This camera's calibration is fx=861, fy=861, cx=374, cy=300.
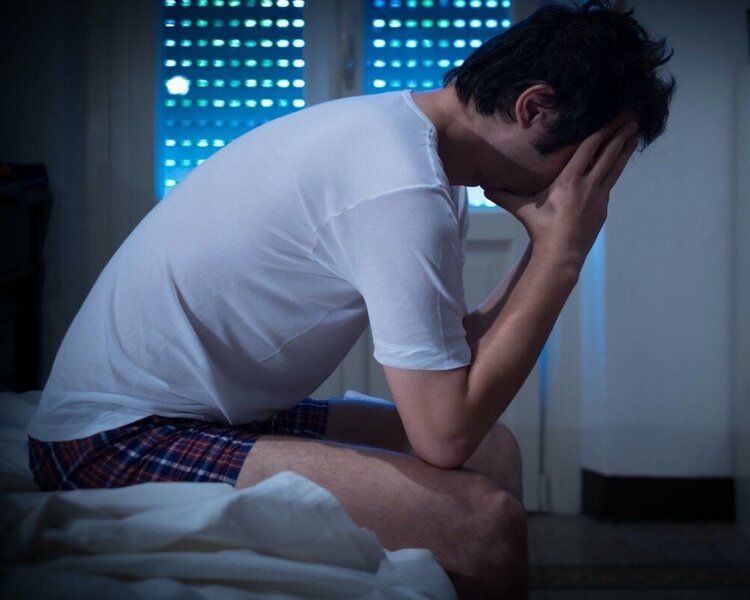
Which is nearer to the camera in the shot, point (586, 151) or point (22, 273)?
point (586, 151)

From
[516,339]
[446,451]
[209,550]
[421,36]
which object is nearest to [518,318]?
[516,339]

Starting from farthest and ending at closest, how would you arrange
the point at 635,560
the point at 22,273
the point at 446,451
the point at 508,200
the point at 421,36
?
the point at 421,36 < the point at 22,273 < the point at 635,560 < the point at 508,200 < the point at 446,451

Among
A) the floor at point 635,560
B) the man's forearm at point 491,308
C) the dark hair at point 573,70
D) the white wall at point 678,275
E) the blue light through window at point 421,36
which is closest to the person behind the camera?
the dark hair at point 573,70

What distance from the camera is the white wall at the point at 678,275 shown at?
2227 mm

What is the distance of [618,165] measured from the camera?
45.2 inches

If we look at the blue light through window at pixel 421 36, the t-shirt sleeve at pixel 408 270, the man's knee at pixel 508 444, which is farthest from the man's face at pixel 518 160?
the blue light through window at pixel 421 36

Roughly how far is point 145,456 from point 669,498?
1.71 m

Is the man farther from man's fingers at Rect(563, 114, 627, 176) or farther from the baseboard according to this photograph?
the baseboard

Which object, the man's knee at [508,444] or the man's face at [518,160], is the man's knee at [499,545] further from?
the man's face at [518,160]

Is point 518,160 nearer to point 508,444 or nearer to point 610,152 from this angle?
point 610,152

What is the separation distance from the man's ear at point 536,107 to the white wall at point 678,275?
1.22 m

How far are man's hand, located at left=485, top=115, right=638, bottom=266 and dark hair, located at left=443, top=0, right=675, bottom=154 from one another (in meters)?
0.02

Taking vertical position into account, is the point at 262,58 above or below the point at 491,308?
above

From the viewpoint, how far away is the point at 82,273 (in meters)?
2.40
